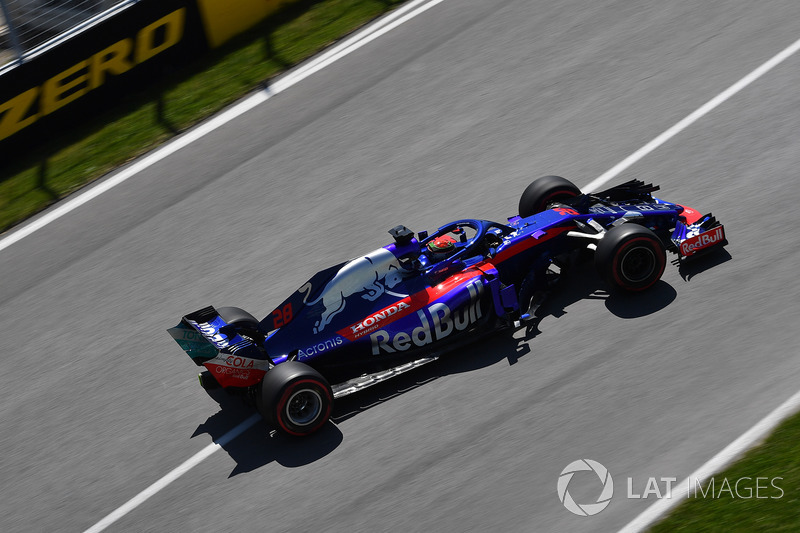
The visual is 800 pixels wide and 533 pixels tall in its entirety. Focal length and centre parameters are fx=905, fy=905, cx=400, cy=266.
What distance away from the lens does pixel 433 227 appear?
10859 mm

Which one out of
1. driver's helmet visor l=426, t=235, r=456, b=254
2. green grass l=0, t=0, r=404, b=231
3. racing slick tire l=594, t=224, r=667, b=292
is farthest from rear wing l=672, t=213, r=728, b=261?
green grass l=0, t=0, r=404, b=231

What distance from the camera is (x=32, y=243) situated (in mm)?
12117

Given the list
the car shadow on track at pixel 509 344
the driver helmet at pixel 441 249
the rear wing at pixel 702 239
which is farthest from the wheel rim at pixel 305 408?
the rear wing at pixel 702 239

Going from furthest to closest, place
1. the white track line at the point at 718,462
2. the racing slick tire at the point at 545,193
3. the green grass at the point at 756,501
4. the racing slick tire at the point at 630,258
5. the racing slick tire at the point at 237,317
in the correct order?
the racing slick tire at the point at 545,193, the racing slick tire at the point at 237,317, the racing slick tire at the point at 630,258, the white track line at the point at 718,462, the green grass at the point at 756,501

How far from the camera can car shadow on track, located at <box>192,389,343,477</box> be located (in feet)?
27.2

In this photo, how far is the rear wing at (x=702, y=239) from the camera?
30.6 feet

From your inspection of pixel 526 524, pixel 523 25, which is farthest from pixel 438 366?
pixel 523 25

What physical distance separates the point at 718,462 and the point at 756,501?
60cm

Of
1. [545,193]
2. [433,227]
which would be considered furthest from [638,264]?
[433,227]

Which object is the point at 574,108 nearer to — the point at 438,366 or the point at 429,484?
the point at 438,366

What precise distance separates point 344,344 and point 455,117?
5.06m

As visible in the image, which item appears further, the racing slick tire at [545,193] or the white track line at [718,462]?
the racing slick tire at [545,193]

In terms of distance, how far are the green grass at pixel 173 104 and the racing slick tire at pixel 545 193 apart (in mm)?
5798

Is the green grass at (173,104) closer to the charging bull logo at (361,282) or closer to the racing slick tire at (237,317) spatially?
the racing slick tire at (237,317)
